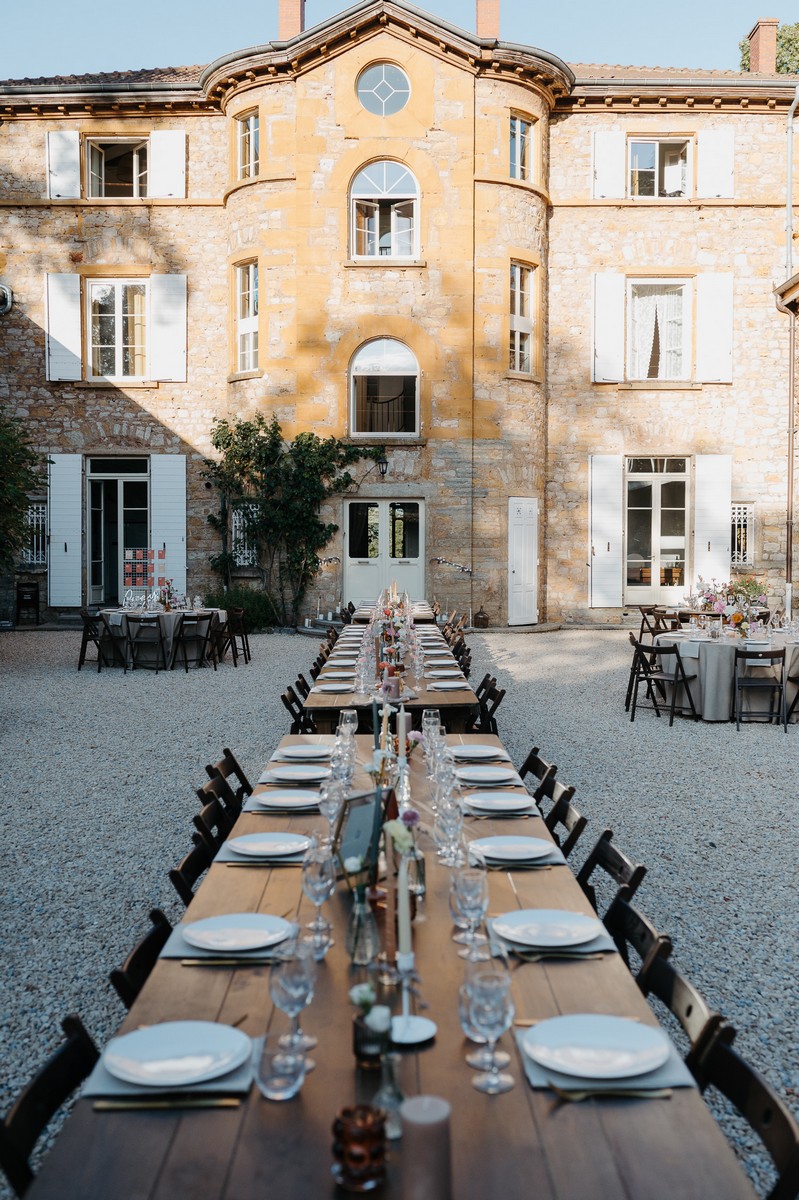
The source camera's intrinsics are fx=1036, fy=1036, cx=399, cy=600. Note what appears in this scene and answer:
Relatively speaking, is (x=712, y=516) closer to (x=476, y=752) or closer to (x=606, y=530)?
(x=606, y=530)

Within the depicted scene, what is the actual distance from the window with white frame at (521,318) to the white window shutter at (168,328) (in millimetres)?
5917

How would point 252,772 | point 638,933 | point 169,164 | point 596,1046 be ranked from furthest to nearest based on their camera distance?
point 169,164
point 252,772
point 638,933
point 596,1046

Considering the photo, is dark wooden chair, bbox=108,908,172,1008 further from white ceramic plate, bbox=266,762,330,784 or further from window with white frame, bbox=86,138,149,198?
window with white frame, bbox=86,138,149,198

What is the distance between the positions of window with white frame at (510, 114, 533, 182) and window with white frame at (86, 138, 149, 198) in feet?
22.1

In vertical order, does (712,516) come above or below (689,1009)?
above

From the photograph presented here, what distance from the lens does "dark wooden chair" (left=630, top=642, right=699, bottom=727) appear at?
9516 millimetres

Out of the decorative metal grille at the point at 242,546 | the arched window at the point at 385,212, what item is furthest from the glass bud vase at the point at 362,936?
the arched window at the point at 385,212

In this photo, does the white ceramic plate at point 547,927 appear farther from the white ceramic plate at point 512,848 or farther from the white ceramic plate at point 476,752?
the white ceramic plate at point 476,752

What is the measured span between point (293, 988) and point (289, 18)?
20563 millimetres

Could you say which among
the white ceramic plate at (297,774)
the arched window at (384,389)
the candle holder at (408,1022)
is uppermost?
the arched window at (384,389)

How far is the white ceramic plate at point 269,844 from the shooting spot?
320cm

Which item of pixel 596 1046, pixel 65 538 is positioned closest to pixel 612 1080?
pixel 596 1046

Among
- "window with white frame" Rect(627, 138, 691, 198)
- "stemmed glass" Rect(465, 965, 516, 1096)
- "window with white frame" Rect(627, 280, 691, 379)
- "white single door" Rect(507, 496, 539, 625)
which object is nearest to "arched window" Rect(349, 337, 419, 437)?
"white single door" Rect(507, 496, 539, 625)

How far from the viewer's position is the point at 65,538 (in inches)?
746
